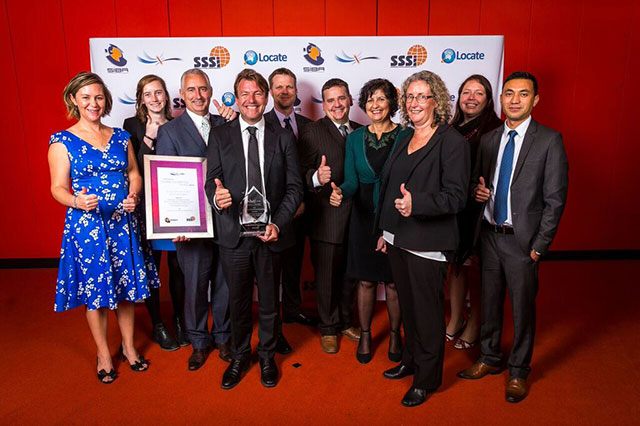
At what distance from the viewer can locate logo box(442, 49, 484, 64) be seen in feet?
13.3

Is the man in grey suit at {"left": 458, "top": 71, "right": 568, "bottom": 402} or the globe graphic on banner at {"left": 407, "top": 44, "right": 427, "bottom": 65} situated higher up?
the globe graphic on banner at {"left": 407, "top": 44, "right": 427, "bottom": 65}

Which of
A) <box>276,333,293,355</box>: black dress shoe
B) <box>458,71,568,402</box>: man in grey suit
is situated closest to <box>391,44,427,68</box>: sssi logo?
<box>458,71,568,402</box>: man in grey suit

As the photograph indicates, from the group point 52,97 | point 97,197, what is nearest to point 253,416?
point 97,197

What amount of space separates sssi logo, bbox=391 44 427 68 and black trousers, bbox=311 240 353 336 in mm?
2093

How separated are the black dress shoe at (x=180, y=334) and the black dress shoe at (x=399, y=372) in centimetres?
152

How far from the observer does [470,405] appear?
2.43m

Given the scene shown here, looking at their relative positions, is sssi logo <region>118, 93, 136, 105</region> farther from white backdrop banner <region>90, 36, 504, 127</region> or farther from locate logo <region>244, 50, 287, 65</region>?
locate logo <region>244, 50, 287, 65</region>

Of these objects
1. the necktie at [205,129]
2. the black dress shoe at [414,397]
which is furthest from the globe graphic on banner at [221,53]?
the black dress shoe at [414,397]

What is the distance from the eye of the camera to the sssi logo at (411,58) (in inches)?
159

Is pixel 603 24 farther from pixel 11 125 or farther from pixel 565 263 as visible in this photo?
pixel 11 125

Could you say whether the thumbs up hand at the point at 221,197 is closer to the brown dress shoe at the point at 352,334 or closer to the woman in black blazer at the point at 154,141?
the woman in black blazer at the point at 154,141

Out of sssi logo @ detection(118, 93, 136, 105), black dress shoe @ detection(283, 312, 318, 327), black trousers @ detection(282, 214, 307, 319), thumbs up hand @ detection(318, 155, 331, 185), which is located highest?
sssi logo @ detection(118, 93, 136, 105)

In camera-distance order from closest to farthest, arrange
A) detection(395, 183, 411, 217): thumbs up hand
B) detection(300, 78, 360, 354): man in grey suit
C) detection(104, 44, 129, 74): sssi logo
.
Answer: detection(395, 183, 411, 217): thumbs up hand
detection(300, 78, 360, 354): man in grey suit
detection(104, 44, 129, 74): sssi logo

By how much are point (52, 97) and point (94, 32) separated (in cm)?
88
